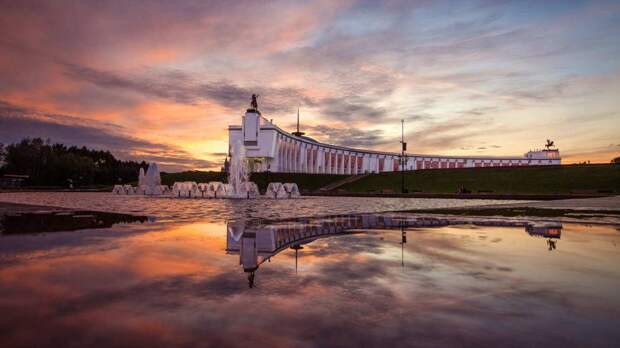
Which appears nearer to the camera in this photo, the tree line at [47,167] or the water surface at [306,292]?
the water surface at [306,292]

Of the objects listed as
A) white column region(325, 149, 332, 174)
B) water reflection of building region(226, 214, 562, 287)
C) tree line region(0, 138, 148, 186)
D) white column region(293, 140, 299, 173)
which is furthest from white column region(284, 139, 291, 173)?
water reflection of building region(226, 214, 562, 287)

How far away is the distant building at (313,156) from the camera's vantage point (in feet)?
290

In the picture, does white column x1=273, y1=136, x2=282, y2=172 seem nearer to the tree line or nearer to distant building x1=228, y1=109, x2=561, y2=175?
distant building x1=228, y1=109, x2=561, y2=175

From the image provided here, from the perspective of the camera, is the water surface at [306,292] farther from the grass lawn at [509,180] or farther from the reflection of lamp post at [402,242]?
the grass lawn at [509,180]

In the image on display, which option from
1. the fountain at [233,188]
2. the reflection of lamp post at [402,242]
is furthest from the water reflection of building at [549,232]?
the fountain at [233,188]

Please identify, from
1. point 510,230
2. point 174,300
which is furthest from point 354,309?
point 510,230

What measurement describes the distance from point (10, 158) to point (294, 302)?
101064mm

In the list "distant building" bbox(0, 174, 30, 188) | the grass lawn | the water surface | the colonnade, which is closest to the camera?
the water surface

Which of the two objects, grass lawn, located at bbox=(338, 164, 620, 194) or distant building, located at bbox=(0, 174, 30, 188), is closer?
grass lawn, located at bbox=(338, 164, 620, 194)

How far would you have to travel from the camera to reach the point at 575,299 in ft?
12.9

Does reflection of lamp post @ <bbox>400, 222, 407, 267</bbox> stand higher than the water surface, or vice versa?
reflection of lamp post @ <bbox>400, 222, 407, 267</bbox>

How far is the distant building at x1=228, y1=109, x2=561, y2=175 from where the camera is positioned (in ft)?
290

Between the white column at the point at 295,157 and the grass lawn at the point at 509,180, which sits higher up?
the white column at the point at 295,157

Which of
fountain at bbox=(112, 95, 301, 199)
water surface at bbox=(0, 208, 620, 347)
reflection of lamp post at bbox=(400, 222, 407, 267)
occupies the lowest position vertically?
water surface at bbox=(0, 208, 620, 347)
